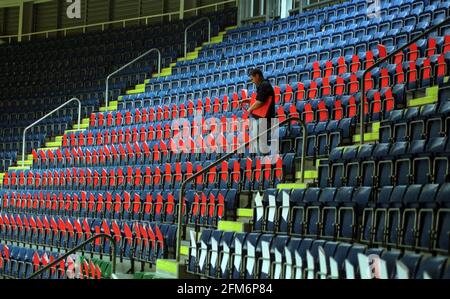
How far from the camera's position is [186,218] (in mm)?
7945

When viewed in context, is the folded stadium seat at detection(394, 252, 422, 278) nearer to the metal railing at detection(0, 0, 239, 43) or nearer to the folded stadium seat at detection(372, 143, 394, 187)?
the folded stadium seat at detection(372, 143, 394, 187)

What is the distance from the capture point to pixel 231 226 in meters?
7.00

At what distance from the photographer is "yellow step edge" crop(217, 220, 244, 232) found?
6863mm

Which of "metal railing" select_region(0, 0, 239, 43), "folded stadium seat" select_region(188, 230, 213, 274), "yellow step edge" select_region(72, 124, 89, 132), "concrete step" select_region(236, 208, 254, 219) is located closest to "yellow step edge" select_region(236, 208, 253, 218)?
"concrete step" select_region(236, 208, 254, 219)

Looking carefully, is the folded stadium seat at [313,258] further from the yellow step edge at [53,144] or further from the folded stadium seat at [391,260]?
the yellow step edge at [53,144]

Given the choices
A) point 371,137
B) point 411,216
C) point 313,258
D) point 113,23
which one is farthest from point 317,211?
point 113,23

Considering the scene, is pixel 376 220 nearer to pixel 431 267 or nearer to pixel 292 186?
pixel 431 267

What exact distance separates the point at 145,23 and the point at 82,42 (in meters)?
1.48

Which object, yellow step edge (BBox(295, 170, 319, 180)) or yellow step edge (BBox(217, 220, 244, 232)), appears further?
yellow step edge (BBox(295, 170, 319, 180))

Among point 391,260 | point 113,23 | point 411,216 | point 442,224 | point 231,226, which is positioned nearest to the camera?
point 391,260

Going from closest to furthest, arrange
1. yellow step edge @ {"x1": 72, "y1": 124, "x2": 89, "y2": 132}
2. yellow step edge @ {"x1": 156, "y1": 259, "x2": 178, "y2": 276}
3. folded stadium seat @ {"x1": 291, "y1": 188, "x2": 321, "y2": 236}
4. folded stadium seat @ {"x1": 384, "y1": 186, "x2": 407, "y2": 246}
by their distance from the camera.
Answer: folded stadium seat @ {"x1": 384, "y1": 186, "x2": 407, "y2": 246} → folded stadium seat @ {"x1": 291, "y1": 188, "x2": 321, "y2": 236} → yellow step edge @ {"x1": 156, "y1": 259, "x2": 178, "y2": 276} → yellow step edge @ {"x1": 72, "y1": 124, "x2": 89, "y2": 132}

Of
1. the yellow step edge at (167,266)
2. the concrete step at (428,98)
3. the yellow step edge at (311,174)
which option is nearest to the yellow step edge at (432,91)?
the concrete step at (428,98)

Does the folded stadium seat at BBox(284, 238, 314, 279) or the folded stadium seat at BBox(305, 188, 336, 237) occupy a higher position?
the folded stadium seat at BBox(305, 188, 336, 237)

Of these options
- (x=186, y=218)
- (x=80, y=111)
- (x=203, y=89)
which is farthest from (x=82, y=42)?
(x=186, y=218)
